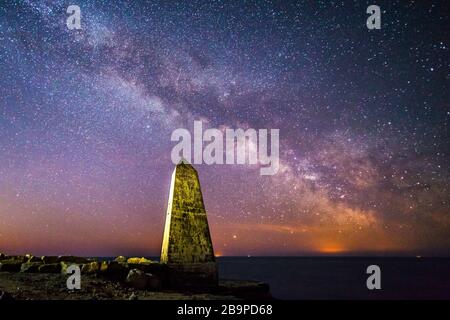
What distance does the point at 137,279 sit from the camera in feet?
35.7

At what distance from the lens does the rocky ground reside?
29.8 feet

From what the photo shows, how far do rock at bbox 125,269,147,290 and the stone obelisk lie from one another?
1260mm

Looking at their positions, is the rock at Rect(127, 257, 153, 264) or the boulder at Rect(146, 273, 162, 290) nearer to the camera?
the boulder at Rect(146, 273, 162, 290)

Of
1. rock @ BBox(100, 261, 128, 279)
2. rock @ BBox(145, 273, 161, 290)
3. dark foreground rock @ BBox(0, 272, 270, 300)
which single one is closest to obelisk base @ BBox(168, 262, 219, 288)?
dark foreground rock @ BBox(0, 272, 270, 300)

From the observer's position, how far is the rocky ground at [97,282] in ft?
29.8

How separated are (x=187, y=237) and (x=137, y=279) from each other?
2511 mm

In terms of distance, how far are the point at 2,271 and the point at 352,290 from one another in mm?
46455

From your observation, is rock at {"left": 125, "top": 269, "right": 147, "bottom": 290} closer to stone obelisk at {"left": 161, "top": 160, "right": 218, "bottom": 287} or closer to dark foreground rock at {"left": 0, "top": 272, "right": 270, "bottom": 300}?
dark foreground rock at {"left": 0, "top": 272, "right": 270, "bottom": 300}

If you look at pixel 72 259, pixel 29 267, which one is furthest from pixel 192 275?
pixel 29 267

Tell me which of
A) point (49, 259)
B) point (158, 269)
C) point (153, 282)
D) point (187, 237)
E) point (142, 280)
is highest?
point (187, 237)

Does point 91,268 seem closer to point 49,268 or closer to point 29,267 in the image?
point 49,268

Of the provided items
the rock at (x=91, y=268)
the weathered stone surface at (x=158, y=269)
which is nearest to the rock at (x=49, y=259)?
the rock at (x=91, y=268)
